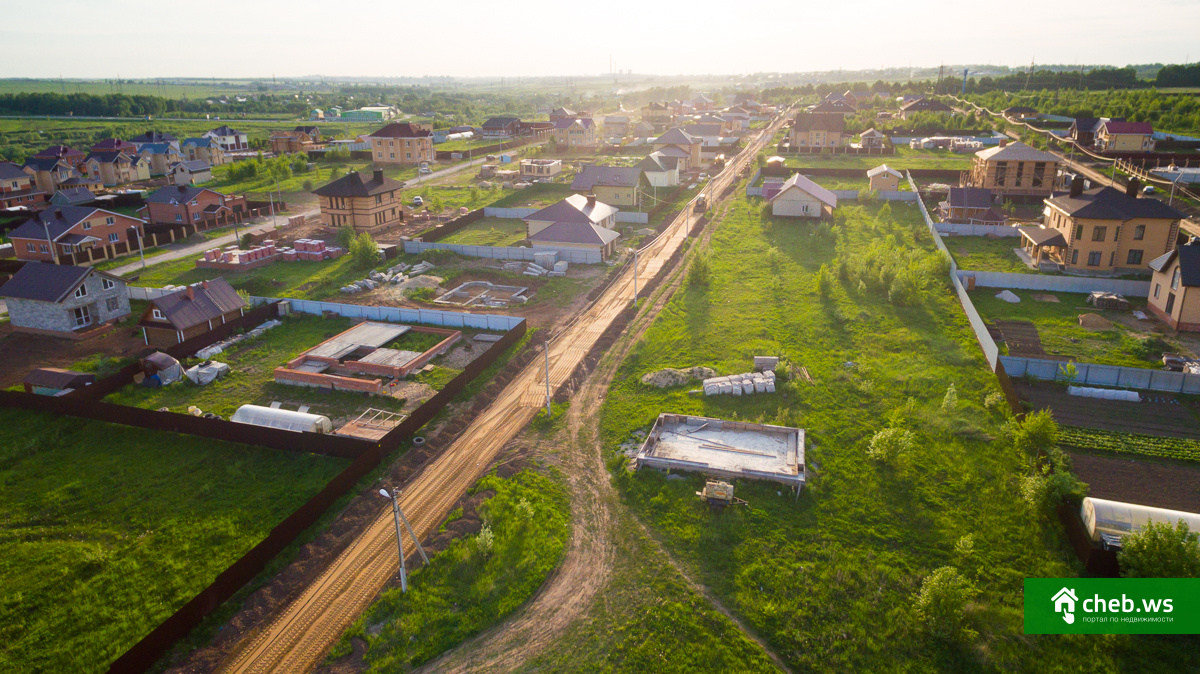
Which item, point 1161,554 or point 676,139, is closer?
point 1161,554

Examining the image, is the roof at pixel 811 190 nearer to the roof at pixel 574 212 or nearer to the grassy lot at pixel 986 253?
the grassy lot at pixel 986 253

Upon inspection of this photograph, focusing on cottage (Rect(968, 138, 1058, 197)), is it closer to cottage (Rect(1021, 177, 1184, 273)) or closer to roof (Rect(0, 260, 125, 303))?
→ cottage (Rect(1021, 177, 1184, 273))

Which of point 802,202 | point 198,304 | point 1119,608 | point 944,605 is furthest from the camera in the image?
point 802,202

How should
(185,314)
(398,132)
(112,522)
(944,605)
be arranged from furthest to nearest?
(398,132), (185,314), (112,522), (944,605)

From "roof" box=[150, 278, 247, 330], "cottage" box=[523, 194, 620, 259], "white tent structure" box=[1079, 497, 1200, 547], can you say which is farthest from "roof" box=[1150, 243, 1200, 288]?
"roof" box=[150, 278, 247, 330]

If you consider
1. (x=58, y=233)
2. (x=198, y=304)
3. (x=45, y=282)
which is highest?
(x=58, y=233)

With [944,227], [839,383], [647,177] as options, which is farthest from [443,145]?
[839,383]

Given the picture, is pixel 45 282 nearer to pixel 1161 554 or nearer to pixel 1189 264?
pixel 1161 554

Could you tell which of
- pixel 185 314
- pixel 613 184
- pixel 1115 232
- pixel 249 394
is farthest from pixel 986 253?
pixel 185 314
